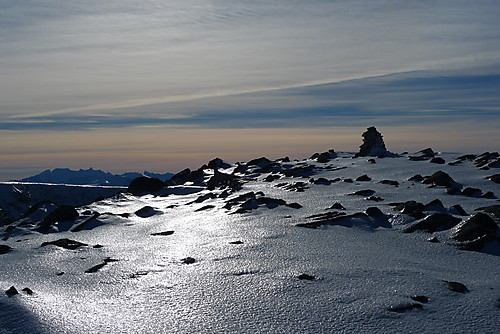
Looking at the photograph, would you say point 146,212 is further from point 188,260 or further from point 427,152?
point 427,152

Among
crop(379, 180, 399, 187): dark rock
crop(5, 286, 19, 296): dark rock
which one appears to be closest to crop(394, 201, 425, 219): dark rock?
crop(379, 180, 399, 187): dark rock

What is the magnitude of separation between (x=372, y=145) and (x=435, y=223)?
34.7m

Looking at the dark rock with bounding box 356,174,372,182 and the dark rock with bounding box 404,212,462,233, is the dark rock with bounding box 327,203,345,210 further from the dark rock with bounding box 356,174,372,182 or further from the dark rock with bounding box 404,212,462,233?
the dark rock with bounding box 356,174,372,182

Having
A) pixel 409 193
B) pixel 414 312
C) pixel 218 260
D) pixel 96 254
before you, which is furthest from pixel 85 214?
pixel 414 312

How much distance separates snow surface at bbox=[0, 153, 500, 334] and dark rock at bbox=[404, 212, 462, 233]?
22.5 inches

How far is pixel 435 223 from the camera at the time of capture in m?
18.6

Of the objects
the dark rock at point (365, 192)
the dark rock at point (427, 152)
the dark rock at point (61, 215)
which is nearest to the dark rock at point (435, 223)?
the dark rock at point (365, 192)

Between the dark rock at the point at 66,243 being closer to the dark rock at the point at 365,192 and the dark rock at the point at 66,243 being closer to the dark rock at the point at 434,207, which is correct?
the dark rock at the point at 365,192

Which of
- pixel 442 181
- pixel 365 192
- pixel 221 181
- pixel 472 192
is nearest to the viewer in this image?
pixel 472 192

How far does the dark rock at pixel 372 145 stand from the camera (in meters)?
51.6

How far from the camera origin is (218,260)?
16.5m

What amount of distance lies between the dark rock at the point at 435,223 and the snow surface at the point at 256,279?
570 mm

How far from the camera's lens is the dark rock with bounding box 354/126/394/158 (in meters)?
51.6

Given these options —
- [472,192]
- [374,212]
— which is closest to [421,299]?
[374,212]
